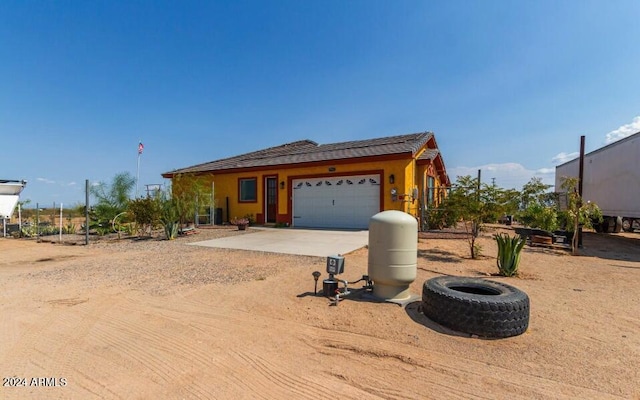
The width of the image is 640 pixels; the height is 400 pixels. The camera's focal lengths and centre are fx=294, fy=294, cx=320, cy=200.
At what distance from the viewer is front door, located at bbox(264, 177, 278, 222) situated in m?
15.4

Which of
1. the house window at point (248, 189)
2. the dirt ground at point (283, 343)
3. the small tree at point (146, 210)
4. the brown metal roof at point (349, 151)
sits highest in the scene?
the brown metal roof at point (349, 151)

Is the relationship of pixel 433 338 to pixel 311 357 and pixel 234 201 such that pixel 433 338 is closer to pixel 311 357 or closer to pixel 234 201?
pixel 311 357

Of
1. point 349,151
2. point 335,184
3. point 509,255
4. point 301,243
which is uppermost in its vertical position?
point 349,151

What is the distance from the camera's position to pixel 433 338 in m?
3.12

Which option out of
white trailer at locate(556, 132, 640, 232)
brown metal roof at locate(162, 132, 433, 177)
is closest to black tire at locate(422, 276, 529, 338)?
brown metal roof at locate(162, 132, 433, 177)

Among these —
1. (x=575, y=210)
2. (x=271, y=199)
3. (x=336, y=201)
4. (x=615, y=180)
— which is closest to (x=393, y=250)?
(x=575, y=210)

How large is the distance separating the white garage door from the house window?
257 cm

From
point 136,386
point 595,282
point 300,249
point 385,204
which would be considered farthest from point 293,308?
point 385,204

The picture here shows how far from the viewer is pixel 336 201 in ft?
44.1

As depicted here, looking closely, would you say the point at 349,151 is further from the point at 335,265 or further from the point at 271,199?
the point at 335,265

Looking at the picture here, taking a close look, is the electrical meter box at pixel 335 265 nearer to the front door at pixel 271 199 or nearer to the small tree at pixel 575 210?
the small tree at pixel 575 210


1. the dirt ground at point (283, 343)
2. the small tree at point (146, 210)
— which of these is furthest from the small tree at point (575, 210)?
the small tree at point (146, 210)

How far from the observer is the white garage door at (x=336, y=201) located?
502 inches

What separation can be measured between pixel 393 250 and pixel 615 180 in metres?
15.4
